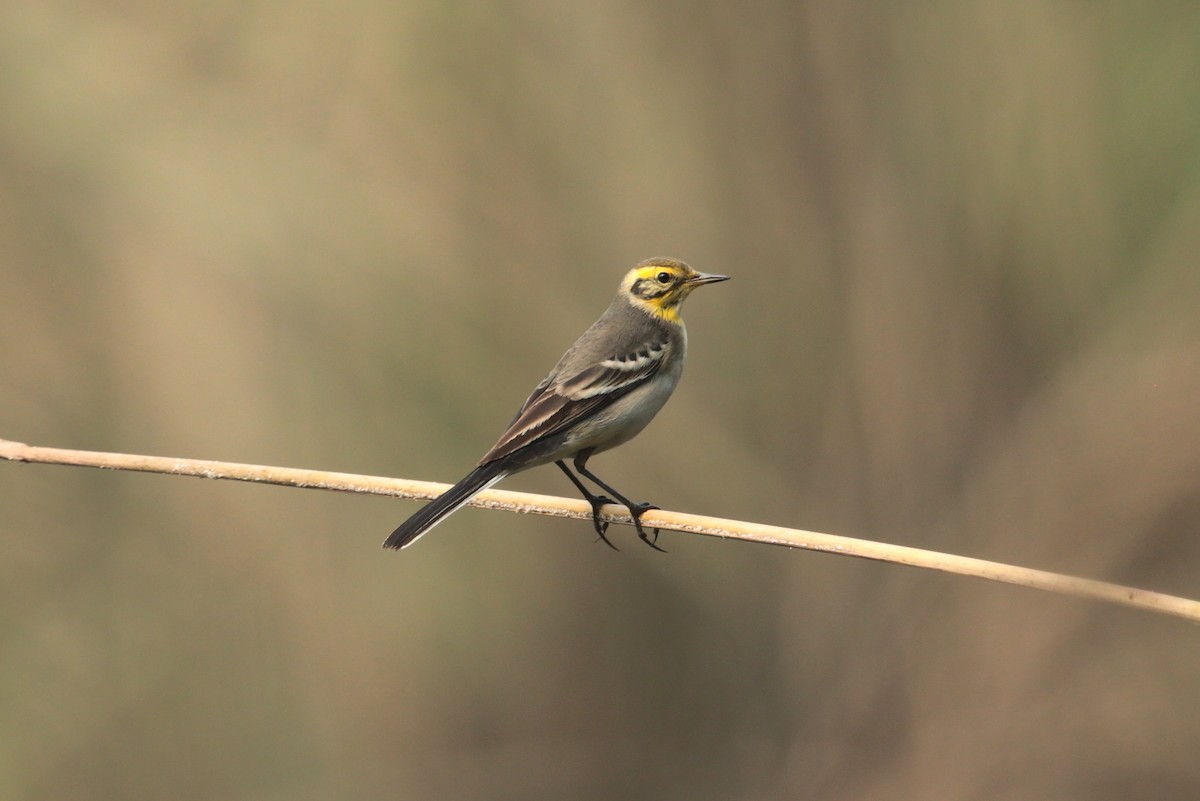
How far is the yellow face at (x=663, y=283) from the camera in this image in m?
3.65

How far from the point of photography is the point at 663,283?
3.66 metres

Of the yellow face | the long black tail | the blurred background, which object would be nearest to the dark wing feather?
the long black tail

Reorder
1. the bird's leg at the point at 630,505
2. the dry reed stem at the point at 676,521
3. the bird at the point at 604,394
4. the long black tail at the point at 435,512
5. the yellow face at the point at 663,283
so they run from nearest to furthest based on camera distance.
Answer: the dry reed stem at the point at 676,521, the long black tail at the point at 435,512, the bird at the point at 604,394, the bird's leg at the point at 630,505, the yellow face at the point at 663,283

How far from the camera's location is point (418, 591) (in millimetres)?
4109

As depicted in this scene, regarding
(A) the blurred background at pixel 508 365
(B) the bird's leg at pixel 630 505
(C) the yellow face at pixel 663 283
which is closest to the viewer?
(B) the bird's leg at pixel 630 505

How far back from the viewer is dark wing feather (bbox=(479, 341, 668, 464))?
3.04m

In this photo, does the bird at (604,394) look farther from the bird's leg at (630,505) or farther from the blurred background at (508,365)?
the blurred background at (508,365)

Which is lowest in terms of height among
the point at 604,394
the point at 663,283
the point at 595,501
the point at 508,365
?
the point at 595,501

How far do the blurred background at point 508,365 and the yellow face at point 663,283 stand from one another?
1.07ft

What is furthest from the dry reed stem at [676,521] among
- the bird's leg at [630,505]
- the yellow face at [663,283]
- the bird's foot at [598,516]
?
the yellow face at [663,283]

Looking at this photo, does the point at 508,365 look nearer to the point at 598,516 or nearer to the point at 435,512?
the point at 598,516

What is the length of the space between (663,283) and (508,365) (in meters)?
0.76

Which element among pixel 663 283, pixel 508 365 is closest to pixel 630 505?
pixel 663 283

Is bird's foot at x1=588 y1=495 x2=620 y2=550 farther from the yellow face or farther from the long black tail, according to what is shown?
the yellow face
